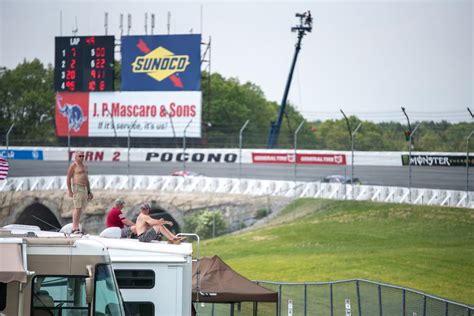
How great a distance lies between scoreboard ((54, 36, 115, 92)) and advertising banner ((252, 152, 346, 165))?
13.7 metres

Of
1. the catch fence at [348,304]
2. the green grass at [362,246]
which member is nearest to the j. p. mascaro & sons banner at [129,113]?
the green grass at [362,246]

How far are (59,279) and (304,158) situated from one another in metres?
35.1

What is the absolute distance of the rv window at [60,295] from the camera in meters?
10.4

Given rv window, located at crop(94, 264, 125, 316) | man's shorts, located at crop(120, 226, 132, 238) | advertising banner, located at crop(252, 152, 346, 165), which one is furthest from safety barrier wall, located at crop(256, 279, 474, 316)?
advertising banner, located at crop(252, 152, 346, 165)

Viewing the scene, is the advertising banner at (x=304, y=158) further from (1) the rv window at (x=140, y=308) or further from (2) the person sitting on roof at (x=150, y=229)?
(1) the rv window at (x=140, y=308)

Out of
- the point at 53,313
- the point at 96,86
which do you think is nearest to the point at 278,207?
the point at 96,86

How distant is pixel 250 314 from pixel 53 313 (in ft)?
22.3

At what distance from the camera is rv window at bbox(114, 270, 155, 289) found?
11.9 metres

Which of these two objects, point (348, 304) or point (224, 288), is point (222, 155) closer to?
point (348, 304)

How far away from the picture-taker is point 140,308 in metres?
12.1

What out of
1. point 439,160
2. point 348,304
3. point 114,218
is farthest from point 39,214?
point 114,218

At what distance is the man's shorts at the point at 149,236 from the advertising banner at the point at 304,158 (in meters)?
30.8

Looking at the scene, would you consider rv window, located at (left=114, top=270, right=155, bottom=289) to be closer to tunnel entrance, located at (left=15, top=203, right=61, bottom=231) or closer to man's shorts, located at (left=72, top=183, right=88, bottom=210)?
man's shorts, located at (left=72, top=183, right=88, bottom=210)

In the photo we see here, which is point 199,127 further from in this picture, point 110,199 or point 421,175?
point 421,175
